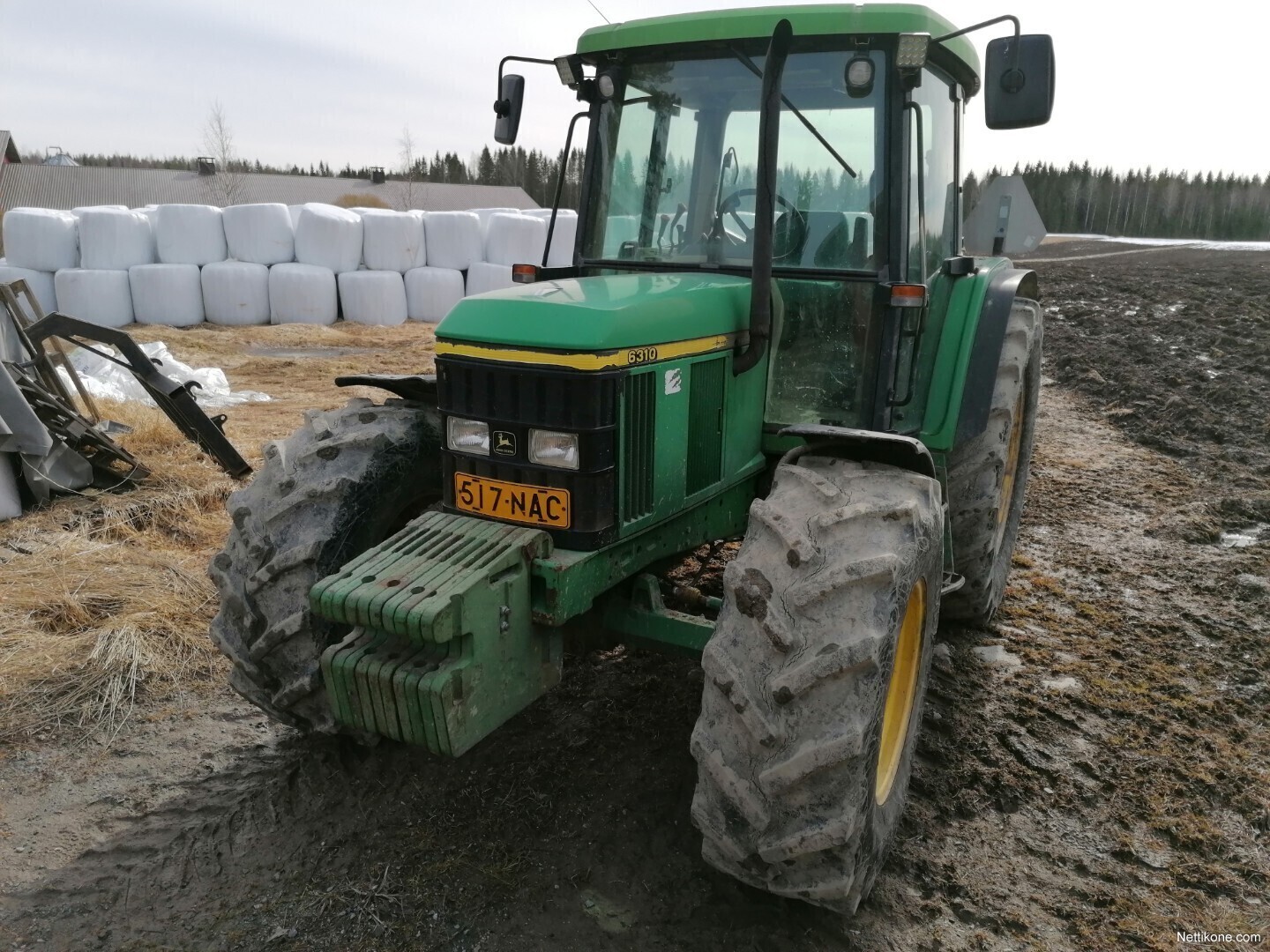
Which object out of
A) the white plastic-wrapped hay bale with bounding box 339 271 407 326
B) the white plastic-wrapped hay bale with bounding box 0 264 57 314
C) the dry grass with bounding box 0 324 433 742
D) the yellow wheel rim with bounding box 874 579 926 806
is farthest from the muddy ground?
the white plastic-wrapped hay bale with bounding box 339 271 407 326

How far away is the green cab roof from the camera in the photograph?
3256 mm

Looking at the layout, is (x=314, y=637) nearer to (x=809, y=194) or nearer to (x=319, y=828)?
(x=319, y=828)

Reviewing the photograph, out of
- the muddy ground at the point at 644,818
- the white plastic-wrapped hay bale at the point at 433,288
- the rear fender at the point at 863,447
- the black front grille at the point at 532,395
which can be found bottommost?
the muddy ground at the point at 644,818

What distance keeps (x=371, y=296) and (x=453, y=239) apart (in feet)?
6.13

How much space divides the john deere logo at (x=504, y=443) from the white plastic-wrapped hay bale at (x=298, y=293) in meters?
14.6

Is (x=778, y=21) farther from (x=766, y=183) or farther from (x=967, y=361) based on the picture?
(x=967, y=361)

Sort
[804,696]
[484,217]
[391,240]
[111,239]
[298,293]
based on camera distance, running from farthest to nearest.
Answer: [484,217] → [391,240] → [298,293] → [111,239] → [804,696]

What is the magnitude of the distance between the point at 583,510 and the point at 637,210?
1534 millimetres

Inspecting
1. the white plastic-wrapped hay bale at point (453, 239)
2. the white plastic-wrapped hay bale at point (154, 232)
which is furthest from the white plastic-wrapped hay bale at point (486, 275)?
the white plastic-wrapped hay bale at point (154, 232)

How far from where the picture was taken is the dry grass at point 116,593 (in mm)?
4059

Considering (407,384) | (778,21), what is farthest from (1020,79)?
(407,384)

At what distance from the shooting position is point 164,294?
1549cm

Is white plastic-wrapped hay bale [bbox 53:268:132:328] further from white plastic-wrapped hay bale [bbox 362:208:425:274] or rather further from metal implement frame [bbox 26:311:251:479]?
metal implement frame [bbox 26:311:251:479]

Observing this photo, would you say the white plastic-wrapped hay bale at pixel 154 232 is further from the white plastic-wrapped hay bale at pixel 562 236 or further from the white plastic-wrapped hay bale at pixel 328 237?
the white plastic-wrapped hay bale at pixel 562 236
